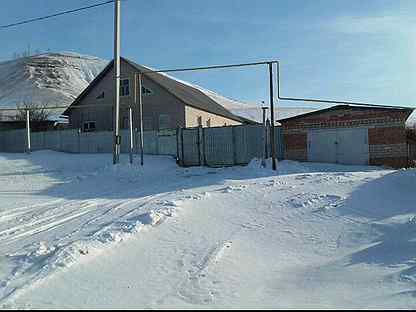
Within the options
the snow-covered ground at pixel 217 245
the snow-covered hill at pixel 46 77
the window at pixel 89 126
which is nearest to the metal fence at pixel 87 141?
the window at pixel 89 126

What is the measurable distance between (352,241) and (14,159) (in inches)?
786

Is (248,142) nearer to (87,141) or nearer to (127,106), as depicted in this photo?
(87,141)

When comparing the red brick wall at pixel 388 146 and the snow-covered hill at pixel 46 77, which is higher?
the snow-covered hill at pixel 46 77

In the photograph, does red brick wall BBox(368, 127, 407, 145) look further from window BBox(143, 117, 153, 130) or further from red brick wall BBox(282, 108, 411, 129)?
window BBox(143, 117, 153, 130)

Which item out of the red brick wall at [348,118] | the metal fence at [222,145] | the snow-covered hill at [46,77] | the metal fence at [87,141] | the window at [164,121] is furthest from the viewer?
the snow-covered hill at [46,77]

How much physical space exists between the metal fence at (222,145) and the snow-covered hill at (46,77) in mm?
52757

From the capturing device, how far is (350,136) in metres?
21.3

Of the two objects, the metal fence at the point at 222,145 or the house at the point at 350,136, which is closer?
the house at the point at 350,136

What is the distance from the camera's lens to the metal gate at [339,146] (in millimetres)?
21141

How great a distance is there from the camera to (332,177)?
15.3m

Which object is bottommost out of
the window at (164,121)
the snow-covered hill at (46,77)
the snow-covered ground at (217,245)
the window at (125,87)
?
the snow-covered ground at (217,245)

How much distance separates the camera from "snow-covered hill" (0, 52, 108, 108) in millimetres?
79188

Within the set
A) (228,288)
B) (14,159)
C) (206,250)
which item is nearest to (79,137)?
(14,159)

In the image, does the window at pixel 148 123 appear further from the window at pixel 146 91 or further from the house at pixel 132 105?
the window at pixel 146 91
